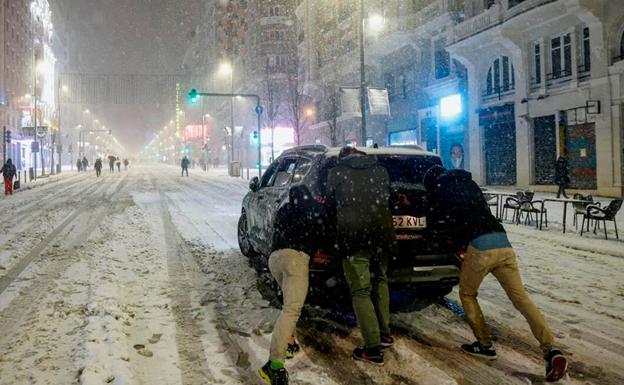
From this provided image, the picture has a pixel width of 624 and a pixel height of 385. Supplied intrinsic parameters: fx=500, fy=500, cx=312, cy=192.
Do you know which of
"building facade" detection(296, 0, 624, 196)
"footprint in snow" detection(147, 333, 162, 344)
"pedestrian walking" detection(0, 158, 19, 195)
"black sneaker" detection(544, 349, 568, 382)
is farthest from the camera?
"pedestrian walking" detection(0, 158, 19, 195)

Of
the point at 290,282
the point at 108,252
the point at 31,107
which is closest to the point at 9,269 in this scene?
the point at 108,252

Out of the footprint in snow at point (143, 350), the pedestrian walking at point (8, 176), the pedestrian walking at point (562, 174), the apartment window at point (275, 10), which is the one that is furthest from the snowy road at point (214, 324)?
the apartment window at point (275, 10)

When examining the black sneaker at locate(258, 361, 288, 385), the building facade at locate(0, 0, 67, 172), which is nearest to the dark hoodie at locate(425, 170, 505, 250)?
the black sneaker at locate(258, 361, 288, 385)

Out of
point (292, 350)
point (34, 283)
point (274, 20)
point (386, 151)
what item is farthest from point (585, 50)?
point (274, 20)

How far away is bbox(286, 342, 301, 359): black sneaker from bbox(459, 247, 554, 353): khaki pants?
1.48 m

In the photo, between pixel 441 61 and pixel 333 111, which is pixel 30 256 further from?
pixel 333 111

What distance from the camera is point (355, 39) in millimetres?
36062

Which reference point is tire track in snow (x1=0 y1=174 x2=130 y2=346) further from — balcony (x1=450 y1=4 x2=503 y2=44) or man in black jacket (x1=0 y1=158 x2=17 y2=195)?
balcony (x1=450 y1=4 x2=503 y2=44)

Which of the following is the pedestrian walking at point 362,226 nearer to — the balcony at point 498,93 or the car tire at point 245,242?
the car tire at point 245,242

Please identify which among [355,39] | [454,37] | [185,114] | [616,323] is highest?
[185,114]

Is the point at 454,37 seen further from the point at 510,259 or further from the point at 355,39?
the point at 510,259

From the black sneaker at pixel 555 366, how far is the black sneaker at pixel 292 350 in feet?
6.46

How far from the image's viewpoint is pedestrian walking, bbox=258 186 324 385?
3699 mm

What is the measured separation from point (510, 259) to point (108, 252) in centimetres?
697
